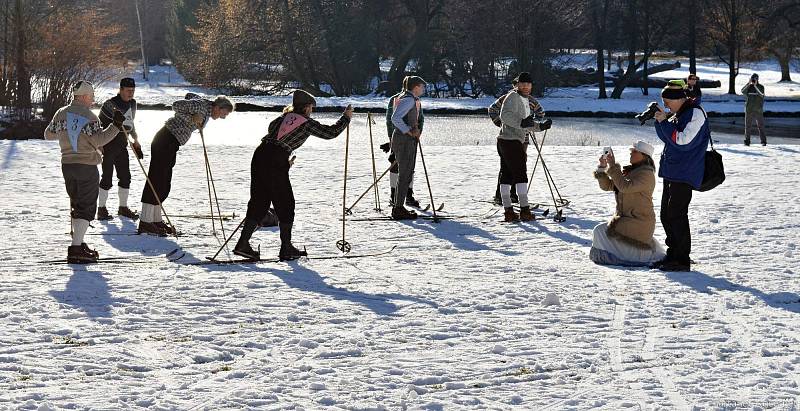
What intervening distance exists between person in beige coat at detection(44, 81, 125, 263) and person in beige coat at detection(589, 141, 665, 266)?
14.2 feet

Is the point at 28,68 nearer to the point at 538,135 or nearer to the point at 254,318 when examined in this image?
the point at 538,135

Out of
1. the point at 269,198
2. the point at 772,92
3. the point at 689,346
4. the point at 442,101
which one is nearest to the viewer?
the point at 689,346

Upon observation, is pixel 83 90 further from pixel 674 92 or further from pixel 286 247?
pixel 674 92

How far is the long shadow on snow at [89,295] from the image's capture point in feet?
25.9

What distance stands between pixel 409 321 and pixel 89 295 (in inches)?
100

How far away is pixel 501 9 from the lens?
39.9 metres

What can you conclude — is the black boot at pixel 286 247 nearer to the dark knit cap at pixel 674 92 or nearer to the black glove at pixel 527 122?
the black glove at pixel 527 122

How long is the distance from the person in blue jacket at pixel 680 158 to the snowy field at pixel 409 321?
0.34 m

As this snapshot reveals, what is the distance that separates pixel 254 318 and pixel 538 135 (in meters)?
17.6

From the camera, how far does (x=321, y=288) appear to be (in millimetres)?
8734

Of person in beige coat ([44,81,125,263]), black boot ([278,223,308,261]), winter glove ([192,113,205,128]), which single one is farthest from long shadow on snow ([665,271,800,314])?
person in beige coat ([44,81,125,263])

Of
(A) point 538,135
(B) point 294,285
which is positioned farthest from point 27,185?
(A) point 538,135

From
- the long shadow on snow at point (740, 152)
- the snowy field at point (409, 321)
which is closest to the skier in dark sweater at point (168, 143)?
the snowy field at point (409, 321)

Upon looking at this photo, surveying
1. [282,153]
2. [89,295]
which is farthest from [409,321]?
[282,153]
